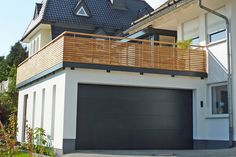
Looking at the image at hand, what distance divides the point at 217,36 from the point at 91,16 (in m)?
14.6

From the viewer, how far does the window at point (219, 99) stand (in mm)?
16062

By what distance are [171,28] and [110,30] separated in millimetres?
8908

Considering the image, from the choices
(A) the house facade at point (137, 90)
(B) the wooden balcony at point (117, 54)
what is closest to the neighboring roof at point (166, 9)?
(A) the house facade at point (137, 90)

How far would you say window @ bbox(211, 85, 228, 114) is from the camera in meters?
16.1

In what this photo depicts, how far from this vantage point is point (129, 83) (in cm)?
1561

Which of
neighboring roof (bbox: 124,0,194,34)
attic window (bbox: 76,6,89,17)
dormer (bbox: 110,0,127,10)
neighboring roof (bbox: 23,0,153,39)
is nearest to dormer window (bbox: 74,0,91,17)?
attic window (bbox: 76,6,89,17)

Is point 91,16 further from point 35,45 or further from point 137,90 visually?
point 137,90

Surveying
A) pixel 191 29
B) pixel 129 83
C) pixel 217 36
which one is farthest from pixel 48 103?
pixel 217 36

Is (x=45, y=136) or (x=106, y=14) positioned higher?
(x=106, y=14)

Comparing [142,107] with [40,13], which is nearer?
[142,107]

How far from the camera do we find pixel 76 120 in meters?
14.6

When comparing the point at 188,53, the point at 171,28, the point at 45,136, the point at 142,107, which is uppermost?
the point at 171,28

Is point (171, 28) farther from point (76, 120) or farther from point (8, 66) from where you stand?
point (8, 66)

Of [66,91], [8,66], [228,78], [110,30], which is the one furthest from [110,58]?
[8,66]
